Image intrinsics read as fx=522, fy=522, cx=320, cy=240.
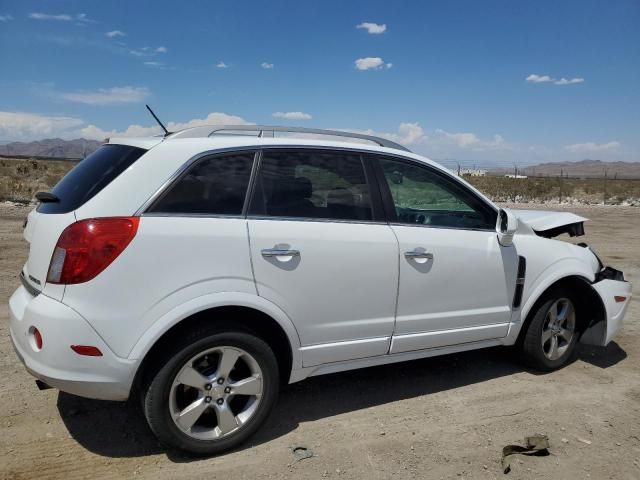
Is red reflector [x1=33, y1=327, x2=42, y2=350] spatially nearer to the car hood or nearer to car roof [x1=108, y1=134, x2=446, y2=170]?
car roof [x1=108, y1=134, x2=446, y2=170]

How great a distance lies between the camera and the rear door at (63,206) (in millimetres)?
2779

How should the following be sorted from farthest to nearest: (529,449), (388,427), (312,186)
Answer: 1. (388,427)
2. (312,186)
3. (529,449)

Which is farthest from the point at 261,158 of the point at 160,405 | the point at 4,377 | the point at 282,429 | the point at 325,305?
the point at 4,377

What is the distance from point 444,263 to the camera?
370cm

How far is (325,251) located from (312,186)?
47cm

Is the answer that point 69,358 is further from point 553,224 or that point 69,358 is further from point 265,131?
point 553,224

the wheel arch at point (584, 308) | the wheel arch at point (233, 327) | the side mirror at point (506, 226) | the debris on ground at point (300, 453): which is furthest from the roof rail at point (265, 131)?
the debris on ground at point (300, 453)

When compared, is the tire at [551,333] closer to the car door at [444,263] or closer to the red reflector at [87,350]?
the car door at [444,263]

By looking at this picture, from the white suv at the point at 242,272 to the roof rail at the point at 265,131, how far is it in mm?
19

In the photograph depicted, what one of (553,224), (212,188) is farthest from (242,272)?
(553,224)

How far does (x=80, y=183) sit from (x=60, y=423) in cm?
159

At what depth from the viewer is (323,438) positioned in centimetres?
335

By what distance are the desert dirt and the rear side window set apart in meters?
1.43

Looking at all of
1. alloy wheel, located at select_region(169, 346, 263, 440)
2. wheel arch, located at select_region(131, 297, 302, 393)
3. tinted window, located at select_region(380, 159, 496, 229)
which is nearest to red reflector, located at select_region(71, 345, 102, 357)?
wheel arch, located at select_region(131, 297, 302, 393)
